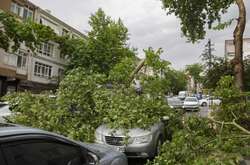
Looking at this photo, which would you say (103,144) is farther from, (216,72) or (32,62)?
(32,62)

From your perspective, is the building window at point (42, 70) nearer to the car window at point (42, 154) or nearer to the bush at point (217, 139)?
the bush at point (217, 139)

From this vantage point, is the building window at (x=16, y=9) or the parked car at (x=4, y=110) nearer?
the parked car at (x=4, y=110)

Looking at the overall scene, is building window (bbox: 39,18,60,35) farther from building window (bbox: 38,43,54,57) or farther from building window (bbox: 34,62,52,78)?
building window (bbox: 34,62,52,78)

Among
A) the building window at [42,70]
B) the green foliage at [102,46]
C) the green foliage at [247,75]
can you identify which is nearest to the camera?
the green foliage at [247,75]

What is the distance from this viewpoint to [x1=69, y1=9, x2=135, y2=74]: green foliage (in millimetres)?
36688

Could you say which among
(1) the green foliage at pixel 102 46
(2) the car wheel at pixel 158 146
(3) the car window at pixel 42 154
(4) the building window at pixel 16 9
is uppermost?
(4) the building window at pixel 16 9

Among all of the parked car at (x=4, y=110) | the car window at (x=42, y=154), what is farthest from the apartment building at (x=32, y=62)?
the car window at (x=42, y=154)

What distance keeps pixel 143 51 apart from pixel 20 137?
32.9ft

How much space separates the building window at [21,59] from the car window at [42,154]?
32.4 m

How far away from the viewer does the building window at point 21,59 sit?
34.8 m

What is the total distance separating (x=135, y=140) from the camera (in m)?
8.35

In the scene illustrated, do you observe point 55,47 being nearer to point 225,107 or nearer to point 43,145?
point 225,107

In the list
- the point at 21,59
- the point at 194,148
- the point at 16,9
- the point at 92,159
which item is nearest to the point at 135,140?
the point at 194,148

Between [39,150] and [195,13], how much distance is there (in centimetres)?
1489
